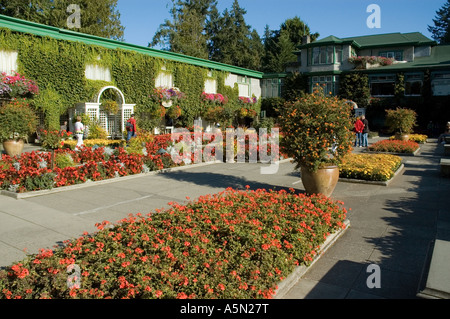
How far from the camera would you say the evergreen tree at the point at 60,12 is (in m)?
34.8

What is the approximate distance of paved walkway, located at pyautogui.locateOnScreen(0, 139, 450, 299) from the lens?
4367 millimetres

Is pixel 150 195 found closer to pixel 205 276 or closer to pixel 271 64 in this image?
pixel 205 276

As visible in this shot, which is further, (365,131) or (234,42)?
(234,42)

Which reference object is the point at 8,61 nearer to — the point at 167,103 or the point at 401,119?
the point at 167,103

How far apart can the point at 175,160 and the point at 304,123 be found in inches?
236

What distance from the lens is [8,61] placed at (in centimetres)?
1744

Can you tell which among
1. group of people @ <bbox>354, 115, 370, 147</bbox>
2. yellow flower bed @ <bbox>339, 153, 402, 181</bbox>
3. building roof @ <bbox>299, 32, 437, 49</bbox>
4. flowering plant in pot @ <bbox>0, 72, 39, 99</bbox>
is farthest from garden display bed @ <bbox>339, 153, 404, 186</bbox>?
building roof @ <bbox>299, 32, 437, 49</bbox>

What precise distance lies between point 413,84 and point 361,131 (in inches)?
696

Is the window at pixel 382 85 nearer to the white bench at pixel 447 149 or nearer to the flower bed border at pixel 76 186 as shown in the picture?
the white bench at pixel 447 149

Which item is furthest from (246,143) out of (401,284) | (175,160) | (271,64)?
(271,64)

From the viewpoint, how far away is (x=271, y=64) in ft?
180

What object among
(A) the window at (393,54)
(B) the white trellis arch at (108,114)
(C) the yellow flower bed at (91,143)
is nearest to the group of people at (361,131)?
(C) the yellow flower bed at (91,143)

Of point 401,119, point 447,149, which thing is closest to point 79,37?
point 401,119

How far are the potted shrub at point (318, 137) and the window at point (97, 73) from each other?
16539mm
